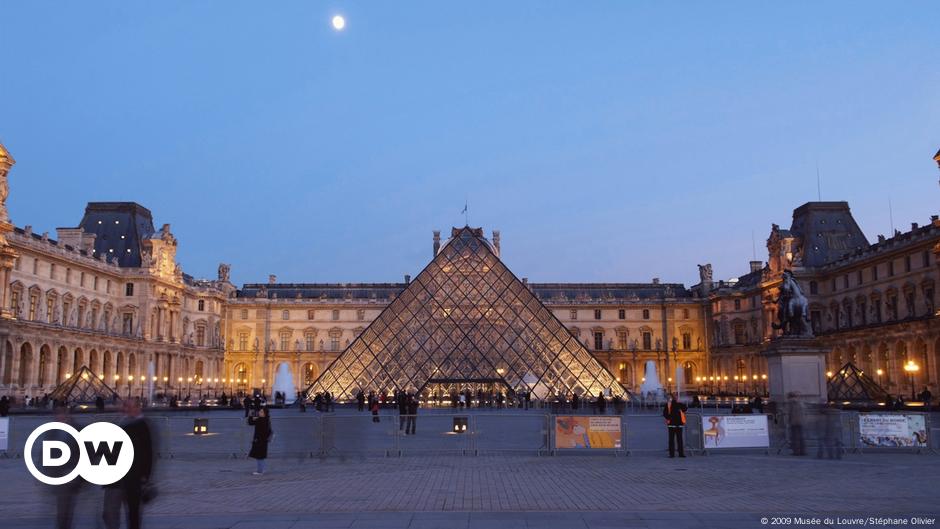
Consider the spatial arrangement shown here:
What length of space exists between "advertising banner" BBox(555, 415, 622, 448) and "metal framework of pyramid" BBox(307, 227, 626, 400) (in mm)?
19586

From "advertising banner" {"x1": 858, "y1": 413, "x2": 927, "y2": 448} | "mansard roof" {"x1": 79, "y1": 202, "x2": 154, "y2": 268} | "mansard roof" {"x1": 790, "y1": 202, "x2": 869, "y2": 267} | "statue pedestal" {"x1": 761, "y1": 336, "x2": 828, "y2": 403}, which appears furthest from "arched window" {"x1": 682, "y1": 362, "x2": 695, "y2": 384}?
"advertising banner" {"x1": 858, "y1": 413, "x2": 927, "y2": 448}

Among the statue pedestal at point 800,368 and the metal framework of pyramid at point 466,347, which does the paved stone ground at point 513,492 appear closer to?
the statue pedestal at point 800,368

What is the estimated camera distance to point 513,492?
8.98 m

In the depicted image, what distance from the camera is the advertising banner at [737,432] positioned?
43.0 feet

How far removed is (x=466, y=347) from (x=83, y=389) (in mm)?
16040

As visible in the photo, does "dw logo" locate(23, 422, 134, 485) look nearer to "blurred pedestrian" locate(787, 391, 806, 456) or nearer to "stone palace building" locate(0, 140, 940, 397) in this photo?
"blurred pedestrian" locate(787, 391, 806, 456)

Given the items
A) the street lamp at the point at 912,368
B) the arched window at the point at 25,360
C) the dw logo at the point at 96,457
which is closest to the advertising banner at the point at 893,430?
the dw logo at the point at 96,457

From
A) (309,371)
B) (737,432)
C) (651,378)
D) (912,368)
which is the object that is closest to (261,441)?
(737,432)

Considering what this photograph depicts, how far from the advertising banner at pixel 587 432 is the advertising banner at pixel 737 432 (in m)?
1.48

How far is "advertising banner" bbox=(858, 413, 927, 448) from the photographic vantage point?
13.1m

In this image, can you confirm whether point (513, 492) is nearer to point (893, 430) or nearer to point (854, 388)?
point (893, 430)

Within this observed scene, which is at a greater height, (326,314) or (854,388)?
(326,314)

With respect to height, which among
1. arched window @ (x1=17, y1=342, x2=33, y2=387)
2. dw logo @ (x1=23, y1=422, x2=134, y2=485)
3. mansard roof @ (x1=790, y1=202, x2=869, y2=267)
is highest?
mansard roof @ (x1=790, y1=202, x2=869, y2=267)

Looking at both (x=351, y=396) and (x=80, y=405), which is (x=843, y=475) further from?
(x=80, y=405)
